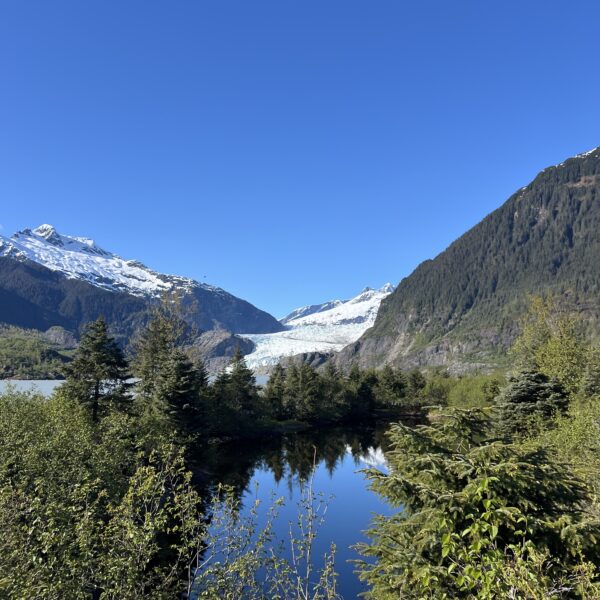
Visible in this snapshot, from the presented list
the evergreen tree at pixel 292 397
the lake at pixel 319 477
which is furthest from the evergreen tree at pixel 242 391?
the evergreen tree at pixel 292 397

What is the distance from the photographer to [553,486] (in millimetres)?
12352

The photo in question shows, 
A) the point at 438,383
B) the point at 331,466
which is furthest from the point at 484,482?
the point at 438,383

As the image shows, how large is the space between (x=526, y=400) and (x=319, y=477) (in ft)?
90.2

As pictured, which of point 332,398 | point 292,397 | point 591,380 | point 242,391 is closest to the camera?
point 591,380

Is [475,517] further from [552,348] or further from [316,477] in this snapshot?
[552,348]

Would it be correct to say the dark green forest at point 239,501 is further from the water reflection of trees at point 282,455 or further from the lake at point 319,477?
the lake at point 319,477

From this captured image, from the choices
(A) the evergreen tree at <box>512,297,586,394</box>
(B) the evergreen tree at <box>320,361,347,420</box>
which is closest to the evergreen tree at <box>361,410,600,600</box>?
(A) the evergreen tree at <box>512,297,586,394</box>

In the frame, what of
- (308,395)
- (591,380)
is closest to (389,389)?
(308,395)

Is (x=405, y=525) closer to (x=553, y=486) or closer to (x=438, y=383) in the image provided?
(x=553, y=486)

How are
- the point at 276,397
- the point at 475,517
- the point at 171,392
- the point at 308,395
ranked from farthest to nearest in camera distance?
the point at 308,395 → the point at 276,397 → the point at 171,392 → the point at 475,517

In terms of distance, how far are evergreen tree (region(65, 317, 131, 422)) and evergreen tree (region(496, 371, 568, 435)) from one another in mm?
40059

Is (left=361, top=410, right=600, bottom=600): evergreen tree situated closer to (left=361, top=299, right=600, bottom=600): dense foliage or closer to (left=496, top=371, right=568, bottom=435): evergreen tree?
(left=361, top=299, right=600, bottom=600): dense foliage

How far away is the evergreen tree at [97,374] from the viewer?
47.7 meters

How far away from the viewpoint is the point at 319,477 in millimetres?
59969
